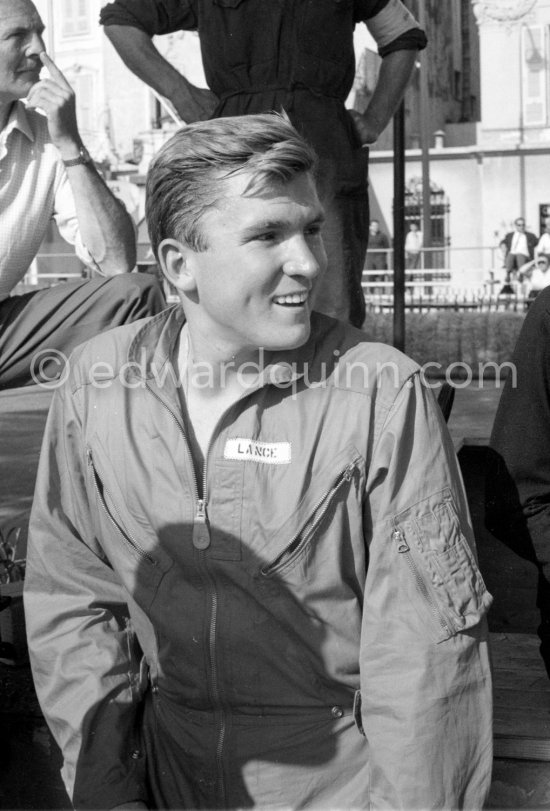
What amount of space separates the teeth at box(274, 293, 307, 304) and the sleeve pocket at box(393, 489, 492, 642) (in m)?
0.40

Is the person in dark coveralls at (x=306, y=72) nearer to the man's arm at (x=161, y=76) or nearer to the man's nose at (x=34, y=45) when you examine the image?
the man's arm at (x=161, y=76)

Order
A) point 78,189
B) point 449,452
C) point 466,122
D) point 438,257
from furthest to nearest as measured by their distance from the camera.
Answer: point 466,122
point 438,257
point 78,189
point 449,452

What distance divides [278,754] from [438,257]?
33839 millimetres

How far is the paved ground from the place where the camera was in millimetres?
2416

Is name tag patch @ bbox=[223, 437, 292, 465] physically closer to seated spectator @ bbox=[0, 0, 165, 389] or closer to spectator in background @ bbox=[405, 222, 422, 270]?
seated spectator @ bbox=[0, 0, 165, 389]

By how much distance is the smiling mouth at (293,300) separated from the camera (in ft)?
6.49

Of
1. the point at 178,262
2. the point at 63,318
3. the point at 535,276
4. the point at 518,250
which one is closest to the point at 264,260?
the point at 178,262

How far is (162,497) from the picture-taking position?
6.53 feet

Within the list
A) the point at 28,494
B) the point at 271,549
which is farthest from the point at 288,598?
the point at 28,494

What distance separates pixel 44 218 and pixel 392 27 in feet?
4.56

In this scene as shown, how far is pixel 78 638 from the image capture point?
204 cm

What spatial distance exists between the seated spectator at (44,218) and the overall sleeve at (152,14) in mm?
517

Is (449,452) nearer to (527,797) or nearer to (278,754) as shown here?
(278,754)

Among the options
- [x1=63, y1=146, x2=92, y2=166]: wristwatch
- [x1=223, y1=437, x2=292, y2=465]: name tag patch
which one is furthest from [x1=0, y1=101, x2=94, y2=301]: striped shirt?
[x1=223, y1=437, x2=292, y2=465]: name tag patch
